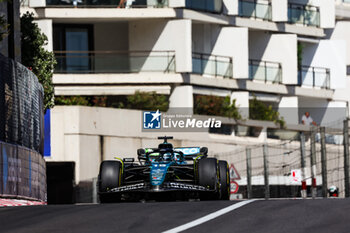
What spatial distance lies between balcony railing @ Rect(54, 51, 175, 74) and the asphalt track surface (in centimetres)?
3445

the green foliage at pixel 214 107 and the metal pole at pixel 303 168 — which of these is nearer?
the metal pole at pixel 303 168

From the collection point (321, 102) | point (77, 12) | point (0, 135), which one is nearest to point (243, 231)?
point (0, 135)

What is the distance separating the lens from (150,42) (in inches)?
1966

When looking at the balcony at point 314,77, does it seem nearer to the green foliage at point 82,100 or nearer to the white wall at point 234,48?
the white wall at point 234,48

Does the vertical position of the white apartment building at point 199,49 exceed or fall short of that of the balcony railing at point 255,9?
it falls short

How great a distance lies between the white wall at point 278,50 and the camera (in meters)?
55.8

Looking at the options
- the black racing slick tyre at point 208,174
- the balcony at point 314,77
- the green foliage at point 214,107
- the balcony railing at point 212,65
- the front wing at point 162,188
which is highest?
the balcony railing at point 212,65

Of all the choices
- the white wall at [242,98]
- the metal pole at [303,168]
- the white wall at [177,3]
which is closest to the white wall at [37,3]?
the white wall at [177,3]

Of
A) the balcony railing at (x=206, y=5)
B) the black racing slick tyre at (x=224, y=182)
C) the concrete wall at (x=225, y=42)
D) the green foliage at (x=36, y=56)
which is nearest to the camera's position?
the black racing slick tyre at (x=224, y=182)

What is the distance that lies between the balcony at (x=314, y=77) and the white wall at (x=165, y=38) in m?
10.5

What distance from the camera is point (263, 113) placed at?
52.2 metres

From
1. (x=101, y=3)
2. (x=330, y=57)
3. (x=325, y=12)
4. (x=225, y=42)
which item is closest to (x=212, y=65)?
(x=225, y=42)

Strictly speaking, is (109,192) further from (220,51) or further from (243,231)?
(220,51)

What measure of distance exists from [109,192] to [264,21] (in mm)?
35749
